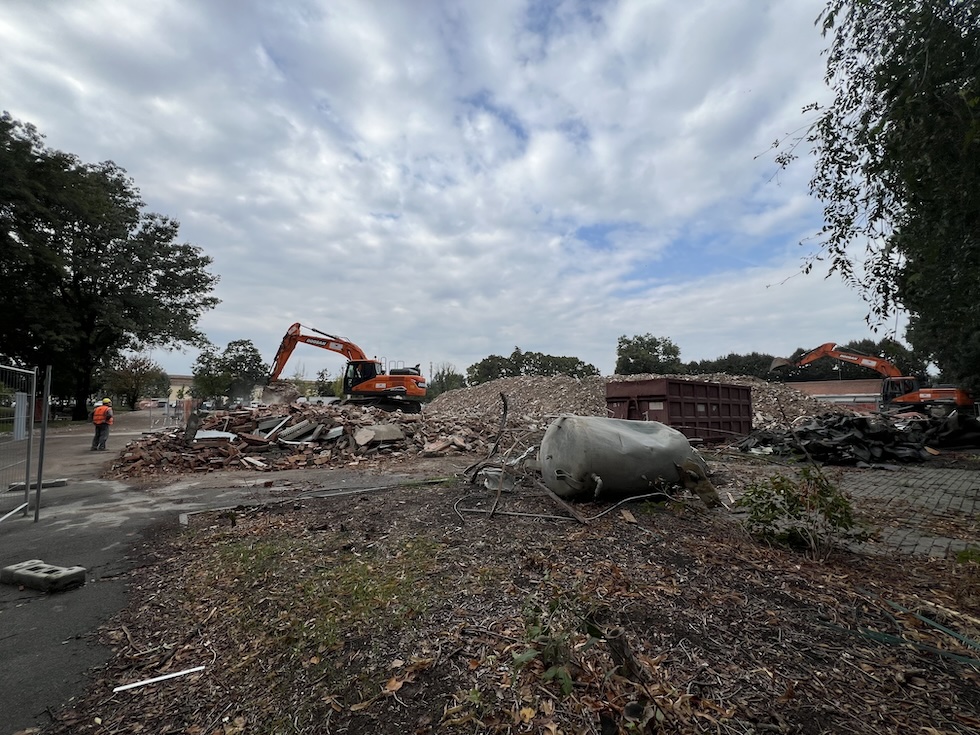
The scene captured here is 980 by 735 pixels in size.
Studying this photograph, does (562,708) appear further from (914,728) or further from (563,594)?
(914,728)

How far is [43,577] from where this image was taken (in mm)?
→ 3953

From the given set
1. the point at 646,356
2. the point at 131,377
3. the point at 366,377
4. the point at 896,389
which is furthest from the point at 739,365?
the point at 131,377

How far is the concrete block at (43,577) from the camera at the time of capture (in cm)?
395

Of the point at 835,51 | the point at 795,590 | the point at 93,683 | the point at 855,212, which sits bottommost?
the point at 93,683

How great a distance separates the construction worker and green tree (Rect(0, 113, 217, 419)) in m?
10.1

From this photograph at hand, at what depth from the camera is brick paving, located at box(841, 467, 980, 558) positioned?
4.68 meters

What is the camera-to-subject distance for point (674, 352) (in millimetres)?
63625

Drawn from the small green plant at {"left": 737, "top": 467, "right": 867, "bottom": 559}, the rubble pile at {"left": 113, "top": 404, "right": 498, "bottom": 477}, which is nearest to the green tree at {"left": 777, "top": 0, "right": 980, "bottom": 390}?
the small green plant at {"left": 737, "top": 467, "right": 867, "bottom": 559}

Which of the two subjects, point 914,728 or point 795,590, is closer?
point 914,728

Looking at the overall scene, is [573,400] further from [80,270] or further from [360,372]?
[80,270]

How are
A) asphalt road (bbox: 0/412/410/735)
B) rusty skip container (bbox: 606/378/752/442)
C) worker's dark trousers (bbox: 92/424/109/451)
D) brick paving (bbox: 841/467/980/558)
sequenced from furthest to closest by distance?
worker's dark trousers (bbox: 92/424/109/451) < rusty skip container (bbox: 606/378/752/442) < brick paving (bbox: 841/467/980/558) < asphalt road (bbox: 0/412/410/735)

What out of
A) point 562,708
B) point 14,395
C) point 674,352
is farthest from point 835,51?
point 674,352

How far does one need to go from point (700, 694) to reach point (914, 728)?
32.3 inches

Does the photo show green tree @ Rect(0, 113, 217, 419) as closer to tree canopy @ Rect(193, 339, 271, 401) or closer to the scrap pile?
tree canopy @ Rect(193, 339, 271, 401)
